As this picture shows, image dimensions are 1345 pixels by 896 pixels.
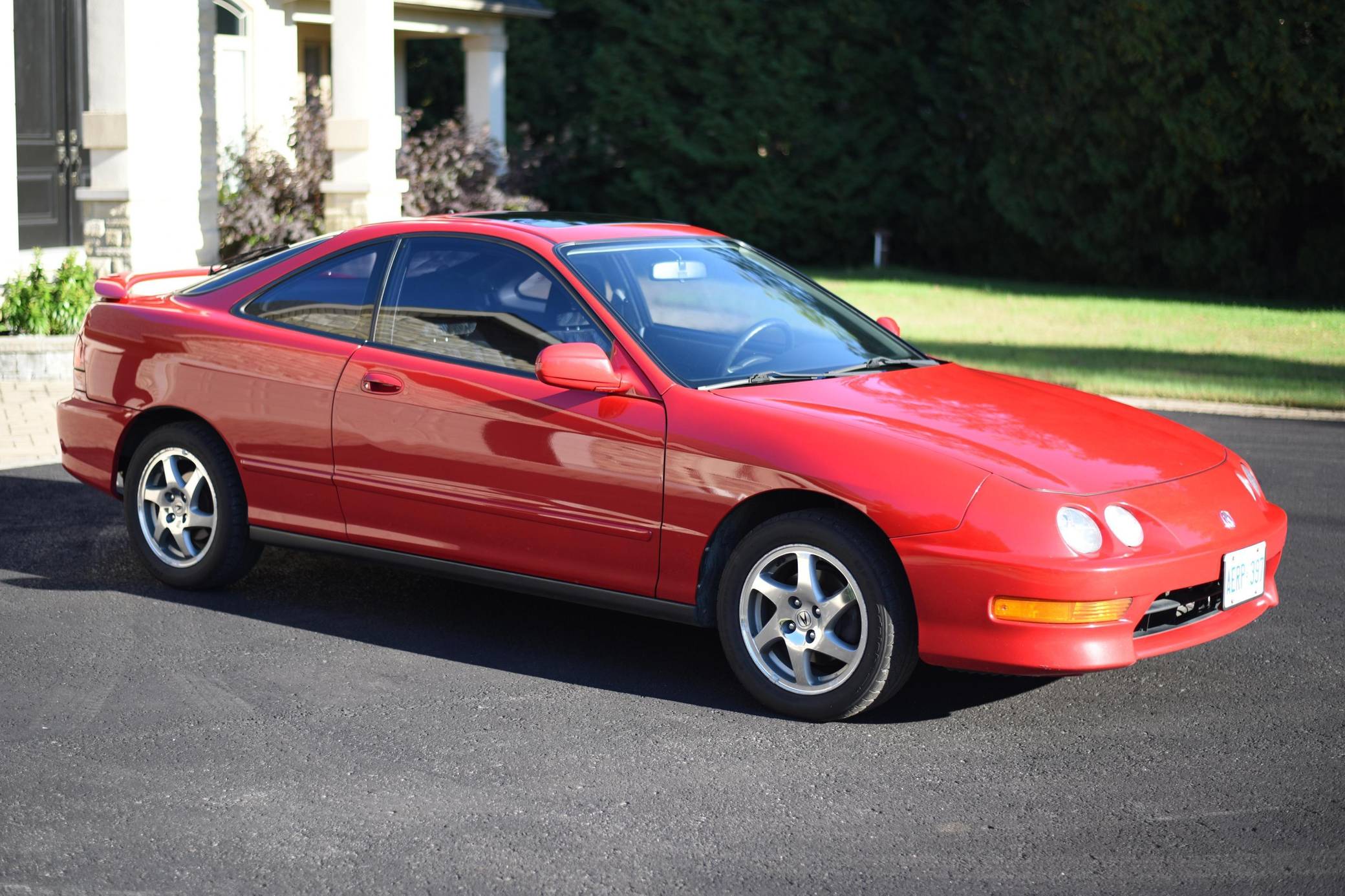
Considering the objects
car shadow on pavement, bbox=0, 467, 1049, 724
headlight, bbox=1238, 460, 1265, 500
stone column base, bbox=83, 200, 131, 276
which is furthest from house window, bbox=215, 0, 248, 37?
headlight, bbox=1238, 460, 1265, 500

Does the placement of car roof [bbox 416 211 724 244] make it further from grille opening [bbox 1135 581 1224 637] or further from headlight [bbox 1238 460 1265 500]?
grille opening [bbox 1135 581 1224 637]

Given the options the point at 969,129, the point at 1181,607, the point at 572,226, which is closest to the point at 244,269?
the point at 572,226

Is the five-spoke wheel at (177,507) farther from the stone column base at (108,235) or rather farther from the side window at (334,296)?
the stone column base at (108,235)

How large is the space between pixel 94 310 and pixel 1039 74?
18829 mm

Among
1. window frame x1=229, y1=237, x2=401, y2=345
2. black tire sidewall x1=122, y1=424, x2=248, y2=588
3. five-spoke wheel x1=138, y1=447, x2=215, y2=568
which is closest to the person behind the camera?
window frame x1=229, y1=237, x2=401, y2=345

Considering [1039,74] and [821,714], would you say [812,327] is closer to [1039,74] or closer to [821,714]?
[821,714]

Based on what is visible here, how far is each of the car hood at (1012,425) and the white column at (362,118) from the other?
39.1 ft

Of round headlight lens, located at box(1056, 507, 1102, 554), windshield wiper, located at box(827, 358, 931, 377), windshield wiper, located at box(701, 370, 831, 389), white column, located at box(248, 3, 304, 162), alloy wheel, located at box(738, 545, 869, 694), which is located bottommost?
alloy wheel, located at box(738, 545, 869, 694)

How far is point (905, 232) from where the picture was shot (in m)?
26.9

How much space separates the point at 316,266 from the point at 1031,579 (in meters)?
3.19

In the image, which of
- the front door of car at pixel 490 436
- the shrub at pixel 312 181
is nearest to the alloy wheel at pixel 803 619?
the front door of car at pixel 490 436

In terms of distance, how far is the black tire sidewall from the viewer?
6598mm

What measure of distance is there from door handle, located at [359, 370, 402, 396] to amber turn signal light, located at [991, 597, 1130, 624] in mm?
2388

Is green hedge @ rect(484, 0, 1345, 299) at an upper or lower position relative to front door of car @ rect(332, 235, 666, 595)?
upper
